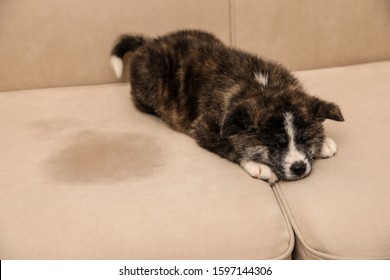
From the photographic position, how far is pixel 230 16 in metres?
2.17

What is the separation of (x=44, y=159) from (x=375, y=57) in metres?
1.78

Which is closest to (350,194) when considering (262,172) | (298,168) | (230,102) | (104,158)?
(298,168)

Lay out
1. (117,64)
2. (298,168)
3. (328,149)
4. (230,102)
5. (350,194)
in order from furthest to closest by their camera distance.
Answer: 1. (117,64)
2. (230,102)
3. (328,149)
4. (298,168)
5. (350,194)

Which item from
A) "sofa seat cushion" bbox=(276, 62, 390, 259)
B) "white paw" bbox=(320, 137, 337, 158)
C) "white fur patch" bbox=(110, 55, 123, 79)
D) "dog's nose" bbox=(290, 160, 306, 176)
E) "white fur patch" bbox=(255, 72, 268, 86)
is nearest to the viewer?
"sofa seat cushion" bbox=(276, 62, 390, 259)

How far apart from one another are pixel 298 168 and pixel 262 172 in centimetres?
12

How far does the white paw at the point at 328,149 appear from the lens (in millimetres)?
1555

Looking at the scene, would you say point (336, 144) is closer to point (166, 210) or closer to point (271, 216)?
point (271, 216)

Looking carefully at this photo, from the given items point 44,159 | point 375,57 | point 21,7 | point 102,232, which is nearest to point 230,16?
point 375,57

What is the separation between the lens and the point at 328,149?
1.56 m

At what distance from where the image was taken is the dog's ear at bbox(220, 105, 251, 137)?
1.50 meters

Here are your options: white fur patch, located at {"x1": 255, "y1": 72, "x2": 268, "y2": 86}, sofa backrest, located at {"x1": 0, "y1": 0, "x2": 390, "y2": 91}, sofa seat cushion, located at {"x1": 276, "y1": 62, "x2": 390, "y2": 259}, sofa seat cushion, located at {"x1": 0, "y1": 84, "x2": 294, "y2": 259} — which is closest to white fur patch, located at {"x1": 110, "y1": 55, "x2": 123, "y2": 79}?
sofa backrest, located at {"x1": 0, "y1": 0, "x2": 390, "y2": 91}

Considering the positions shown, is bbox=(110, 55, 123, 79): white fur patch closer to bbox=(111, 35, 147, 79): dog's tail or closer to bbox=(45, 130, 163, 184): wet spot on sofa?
bbox=(111, 35, 147, 79): dog's tail

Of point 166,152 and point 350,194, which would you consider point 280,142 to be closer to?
point 350,194
